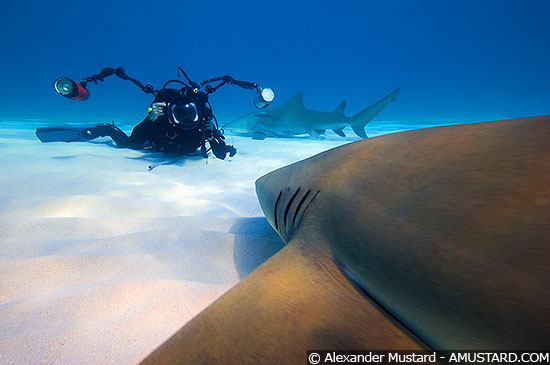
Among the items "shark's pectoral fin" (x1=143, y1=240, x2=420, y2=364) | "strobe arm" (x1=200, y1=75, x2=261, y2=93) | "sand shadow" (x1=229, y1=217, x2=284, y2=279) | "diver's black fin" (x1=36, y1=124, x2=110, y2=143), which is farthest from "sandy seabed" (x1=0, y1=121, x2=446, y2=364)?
"diver's black fin" (x1=36, y1=124, x2=110, y2=143)

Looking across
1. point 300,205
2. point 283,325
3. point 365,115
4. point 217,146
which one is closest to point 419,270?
point 283,325

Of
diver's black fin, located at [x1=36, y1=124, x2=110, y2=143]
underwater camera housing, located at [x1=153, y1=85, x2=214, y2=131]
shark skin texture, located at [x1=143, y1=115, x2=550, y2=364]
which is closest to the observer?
shark skin texture, located at [x1=143, y1=115, x2=550, y2=364]

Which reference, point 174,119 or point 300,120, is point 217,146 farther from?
point 300,120

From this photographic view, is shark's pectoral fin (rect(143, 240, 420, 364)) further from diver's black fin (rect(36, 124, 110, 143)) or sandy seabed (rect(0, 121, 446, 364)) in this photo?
diver's black fin (rect(36, 124, 110, 143))

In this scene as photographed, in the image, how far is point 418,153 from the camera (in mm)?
915

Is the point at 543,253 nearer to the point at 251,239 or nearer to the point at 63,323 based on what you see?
the point at 251,239

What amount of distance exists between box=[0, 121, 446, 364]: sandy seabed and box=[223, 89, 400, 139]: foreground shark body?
223 inches

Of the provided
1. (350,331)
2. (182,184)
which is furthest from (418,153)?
(182,184)

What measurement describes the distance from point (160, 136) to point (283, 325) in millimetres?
5044

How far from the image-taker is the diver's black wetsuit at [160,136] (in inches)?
179

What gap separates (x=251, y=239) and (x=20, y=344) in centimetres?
119

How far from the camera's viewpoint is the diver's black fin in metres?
5.80

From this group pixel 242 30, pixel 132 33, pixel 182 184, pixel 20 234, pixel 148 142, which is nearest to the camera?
pixel 20 234

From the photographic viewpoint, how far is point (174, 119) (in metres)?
4.06
